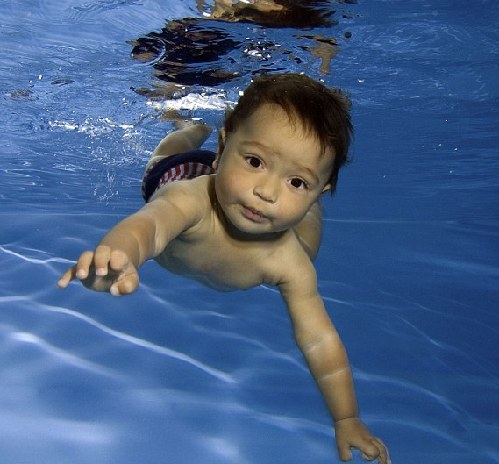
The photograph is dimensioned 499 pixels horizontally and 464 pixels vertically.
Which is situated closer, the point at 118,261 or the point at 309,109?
the point at 118,261

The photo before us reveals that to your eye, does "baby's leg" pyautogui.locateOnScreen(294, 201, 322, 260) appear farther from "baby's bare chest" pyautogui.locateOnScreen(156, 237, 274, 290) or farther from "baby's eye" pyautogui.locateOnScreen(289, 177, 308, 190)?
"baby's eye" pyautogui.locateOnScreen(289, 177, 308, 190)

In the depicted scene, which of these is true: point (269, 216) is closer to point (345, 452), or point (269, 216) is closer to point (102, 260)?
point (102, 260)

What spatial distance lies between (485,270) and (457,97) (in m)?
3.64

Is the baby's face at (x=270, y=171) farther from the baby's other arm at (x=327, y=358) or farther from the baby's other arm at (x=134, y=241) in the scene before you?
the baby's other arm at (x=327, y=358)

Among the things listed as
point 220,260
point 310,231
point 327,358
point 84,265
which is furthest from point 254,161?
point 310,231

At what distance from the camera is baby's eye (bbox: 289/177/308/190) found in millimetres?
2996

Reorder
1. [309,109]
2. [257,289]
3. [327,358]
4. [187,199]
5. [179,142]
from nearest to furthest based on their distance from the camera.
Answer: [309,109], [187,199], [327,358], [179,142], [257,289]

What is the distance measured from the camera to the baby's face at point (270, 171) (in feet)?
9.65

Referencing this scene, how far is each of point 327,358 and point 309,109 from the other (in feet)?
4.99

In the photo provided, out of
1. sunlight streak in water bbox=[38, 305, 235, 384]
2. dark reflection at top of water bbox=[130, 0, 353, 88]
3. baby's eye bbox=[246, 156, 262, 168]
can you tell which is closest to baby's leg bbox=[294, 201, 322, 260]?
sunlight streak in water bbox=[38, 305, 235, 384]

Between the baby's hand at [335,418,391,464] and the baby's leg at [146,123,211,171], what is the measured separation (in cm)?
264

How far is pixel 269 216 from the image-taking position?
3045 millimetres

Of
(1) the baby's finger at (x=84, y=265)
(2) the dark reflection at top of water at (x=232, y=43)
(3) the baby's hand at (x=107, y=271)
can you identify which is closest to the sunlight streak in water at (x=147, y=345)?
(3) the baby's hand at (x=107, y=271)

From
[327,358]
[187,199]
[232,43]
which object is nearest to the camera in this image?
[187,199]
